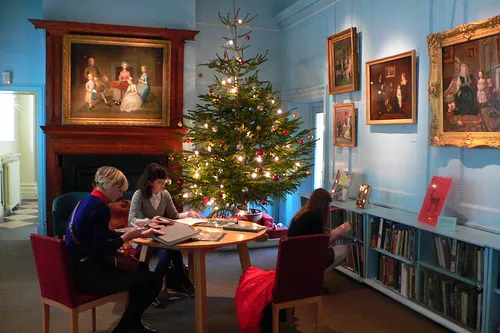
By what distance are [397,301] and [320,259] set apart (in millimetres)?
1531

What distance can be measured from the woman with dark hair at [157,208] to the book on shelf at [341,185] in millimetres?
1892

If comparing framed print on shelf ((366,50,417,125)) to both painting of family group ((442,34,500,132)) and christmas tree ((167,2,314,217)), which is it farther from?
christmas tree ((167,2,314,217))

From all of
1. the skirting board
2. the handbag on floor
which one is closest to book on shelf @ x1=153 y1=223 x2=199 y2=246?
the handbag on floor

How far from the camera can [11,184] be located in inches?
372

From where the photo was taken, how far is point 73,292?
3135mm

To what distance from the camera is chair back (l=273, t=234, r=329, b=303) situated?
3.23 metres

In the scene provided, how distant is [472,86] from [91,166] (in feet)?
15.7

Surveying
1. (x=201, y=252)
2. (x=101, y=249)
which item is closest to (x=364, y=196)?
(x=201, y=252)

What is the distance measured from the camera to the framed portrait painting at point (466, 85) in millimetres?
3799

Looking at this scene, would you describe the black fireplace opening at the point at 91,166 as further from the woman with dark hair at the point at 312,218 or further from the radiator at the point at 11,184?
the woman with dark hair at the point at 312,218

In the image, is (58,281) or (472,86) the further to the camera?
(472,86)

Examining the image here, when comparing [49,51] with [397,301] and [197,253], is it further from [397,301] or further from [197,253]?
[397,301]

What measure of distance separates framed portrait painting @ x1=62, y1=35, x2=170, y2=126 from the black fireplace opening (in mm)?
464

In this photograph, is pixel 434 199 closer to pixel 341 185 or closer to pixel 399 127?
pixel 399 127
